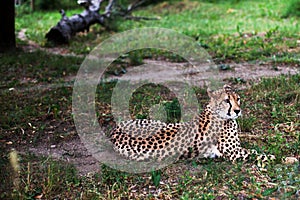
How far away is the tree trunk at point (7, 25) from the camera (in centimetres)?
1070

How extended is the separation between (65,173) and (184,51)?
20.4 feet

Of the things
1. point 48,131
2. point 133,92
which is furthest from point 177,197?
point 133,92

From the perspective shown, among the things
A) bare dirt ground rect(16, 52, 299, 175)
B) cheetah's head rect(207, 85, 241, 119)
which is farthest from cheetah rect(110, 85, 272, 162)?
bare dirt ground rect(16, 52, 299, 175)

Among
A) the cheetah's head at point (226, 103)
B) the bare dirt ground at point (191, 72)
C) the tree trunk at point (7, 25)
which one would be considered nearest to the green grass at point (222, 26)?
the bare dirt ground at point (191, 72)

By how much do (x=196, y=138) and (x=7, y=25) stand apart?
712cm

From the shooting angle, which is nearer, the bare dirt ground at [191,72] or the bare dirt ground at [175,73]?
the bare dirt ground at [175,73]

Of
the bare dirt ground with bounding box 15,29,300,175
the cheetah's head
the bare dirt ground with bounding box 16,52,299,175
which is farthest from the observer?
the bare dirt ground with bounding box 15,29,300,175

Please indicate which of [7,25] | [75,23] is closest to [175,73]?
[7,25]

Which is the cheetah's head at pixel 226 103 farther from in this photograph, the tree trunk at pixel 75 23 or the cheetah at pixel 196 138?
the tree trunk at pixel 75 23

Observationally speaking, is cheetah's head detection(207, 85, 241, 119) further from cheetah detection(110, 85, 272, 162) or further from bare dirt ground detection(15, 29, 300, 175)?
bare dirt ground detection(15, 29, 300, 175)

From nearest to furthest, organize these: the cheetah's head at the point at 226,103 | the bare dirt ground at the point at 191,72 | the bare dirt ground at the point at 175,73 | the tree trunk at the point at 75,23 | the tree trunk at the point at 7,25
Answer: the cheetah's head at the point at 226,103 < the bare dirt ground at the point at 175,73 < the bare dirt ground at the point at 191,72 < the tree trunk at the point at 7,25 < the tree trunk at the point at 75,23

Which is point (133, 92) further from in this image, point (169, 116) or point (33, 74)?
point (33, 74)

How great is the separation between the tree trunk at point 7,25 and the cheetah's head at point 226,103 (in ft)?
23.1

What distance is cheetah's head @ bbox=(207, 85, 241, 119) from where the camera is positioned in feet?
16.9
